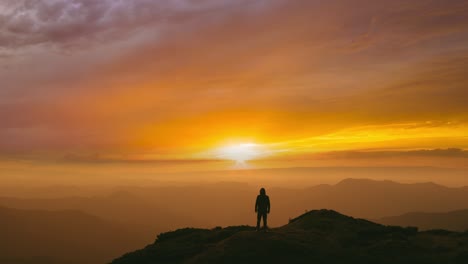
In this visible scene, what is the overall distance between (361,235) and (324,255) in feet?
25.4

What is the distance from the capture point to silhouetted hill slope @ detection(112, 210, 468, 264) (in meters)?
26.1

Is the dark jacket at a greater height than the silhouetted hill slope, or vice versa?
the dark jacket

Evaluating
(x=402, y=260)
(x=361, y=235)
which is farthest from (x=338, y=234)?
(x=402, y=260)

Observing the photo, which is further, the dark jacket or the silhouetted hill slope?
the dark jacket

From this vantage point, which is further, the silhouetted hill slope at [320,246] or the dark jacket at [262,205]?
the dark jacket at [262,205]

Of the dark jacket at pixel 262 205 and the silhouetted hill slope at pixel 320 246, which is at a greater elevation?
the dark jacket at pixel 262 205

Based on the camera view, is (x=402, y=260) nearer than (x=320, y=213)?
Yes

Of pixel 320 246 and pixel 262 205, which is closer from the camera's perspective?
pixel 320 246

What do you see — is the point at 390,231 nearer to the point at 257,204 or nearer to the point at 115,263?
the point at 257,204

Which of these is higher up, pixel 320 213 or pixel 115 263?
pixel 320 213

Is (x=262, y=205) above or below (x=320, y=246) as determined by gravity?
above

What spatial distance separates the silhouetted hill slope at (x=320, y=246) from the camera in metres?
26.1

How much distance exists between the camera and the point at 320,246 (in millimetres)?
28359

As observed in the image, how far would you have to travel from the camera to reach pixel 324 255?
87.4ft
